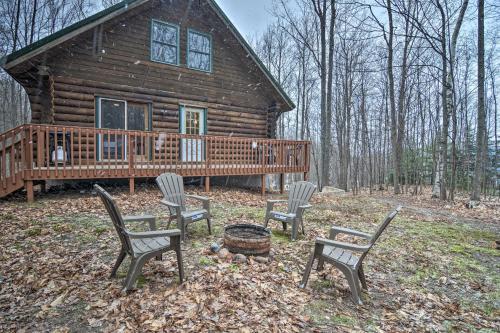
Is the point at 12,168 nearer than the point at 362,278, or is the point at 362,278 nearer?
the point at 362,278

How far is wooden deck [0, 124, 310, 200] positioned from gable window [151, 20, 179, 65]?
3.31 meters

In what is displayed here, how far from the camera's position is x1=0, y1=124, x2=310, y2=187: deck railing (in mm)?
6586

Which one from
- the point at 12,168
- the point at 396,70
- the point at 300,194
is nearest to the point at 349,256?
the point at 300,194

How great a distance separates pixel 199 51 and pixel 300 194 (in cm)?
854

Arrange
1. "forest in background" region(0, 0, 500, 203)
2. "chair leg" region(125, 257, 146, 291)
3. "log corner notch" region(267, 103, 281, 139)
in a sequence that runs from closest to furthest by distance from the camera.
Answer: "chair leg" region(125, 257, 146, 291)
"forest in background" region(0, 0, 500, 203)
"log corner notch" region(267, 103, 281, 139)

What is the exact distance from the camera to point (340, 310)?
301cm

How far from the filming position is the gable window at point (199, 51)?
1120 cm

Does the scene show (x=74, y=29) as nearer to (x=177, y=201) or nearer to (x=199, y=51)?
(x=199, y=51)

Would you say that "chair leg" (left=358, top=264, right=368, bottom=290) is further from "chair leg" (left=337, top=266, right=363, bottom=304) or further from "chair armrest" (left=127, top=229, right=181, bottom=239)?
"chair armrest" (left=127, top=229, right=181, bottom=239)

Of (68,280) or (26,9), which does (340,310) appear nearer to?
(68,280)

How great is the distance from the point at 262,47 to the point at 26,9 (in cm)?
1739

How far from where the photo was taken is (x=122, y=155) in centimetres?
766

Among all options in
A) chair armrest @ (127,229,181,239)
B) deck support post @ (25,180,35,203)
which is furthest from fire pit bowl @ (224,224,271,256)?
deck support post @ (25,180,35,203)

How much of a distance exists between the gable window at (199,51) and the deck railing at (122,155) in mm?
3601
